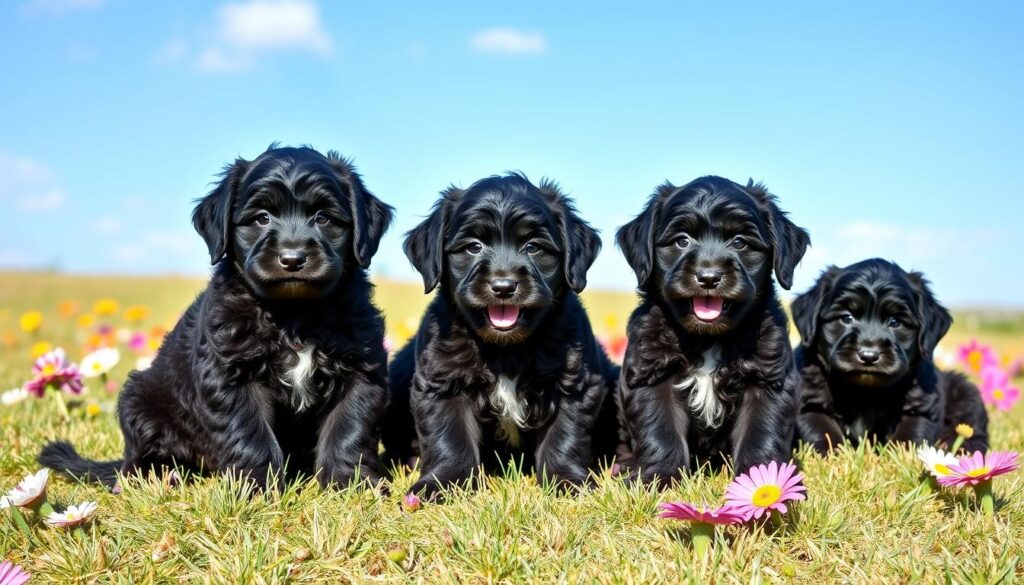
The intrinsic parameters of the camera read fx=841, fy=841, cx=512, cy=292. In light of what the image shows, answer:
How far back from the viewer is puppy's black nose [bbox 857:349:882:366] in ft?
18.3

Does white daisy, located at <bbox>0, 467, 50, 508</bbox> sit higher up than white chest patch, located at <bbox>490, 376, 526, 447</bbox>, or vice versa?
white chest patch, located at <bbox>490, 376, 526, 447</bbox>

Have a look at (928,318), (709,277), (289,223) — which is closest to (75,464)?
(289,223)

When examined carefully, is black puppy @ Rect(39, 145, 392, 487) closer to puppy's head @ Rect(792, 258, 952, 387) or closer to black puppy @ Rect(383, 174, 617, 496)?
black puppy @ Rect(383, 174, 617, 496)

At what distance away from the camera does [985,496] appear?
402cm

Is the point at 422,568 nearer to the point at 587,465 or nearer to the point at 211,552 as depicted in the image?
the point at 211,552

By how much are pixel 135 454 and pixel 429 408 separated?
1.77m

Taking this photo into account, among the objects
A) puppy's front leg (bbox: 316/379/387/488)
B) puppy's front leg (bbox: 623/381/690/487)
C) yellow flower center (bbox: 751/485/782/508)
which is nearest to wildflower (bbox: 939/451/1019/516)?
yellow flower center (bbox: 751/485/782/508)

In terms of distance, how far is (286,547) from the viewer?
3.53 metres

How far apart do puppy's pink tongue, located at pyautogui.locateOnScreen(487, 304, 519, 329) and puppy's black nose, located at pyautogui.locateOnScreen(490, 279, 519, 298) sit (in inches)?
5.9

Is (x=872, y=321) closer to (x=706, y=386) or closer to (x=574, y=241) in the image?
(x=706, y=386)

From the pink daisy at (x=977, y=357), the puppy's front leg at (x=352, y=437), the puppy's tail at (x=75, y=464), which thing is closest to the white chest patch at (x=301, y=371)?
the puppy's front leg at (x=352, y=437)

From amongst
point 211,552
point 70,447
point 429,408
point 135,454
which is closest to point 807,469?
point 429,408

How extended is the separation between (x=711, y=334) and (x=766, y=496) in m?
1.37

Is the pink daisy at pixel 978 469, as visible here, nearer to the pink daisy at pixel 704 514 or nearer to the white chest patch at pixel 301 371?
the pink daisy at pixel 704 514
